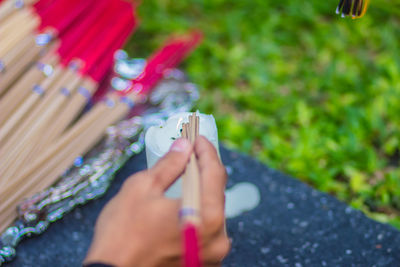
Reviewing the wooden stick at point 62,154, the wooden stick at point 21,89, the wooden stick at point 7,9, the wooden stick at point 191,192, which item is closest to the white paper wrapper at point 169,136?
the wooden stick at point 191,192

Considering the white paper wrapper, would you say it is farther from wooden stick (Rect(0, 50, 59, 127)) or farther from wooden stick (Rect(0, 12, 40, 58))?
wooden stick (Rect(0, 12, 40, 58))

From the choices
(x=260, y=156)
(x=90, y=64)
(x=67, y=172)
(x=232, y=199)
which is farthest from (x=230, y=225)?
(x=90, y=64)

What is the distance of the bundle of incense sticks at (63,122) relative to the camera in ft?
4.76

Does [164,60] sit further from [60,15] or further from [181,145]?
[181,145]

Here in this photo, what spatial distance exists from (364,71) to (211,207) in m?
1.68

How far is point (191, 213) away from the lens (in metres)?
0.71

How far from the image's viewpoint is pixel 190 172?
2.75ft

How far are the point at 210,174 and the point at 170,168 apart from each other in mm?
83

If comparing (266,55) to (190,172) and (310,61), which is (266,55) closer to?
(310,61)

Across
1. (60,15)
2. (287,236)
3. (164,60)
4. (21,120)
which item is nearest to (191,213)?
(287,236)

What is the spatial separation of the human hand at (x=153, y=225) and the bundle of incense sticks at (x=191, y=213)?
28 millimetres

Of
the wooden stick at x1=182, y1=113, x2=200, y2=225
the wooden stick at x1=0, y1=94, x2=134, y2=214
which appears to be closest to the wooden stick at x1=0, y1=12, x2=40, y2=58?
the wooden stick at x1=0, y1=94, x2=134, y2=214

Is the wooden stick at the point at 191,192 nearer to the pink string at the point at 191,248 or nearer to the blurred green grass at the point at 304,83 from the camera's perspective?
the pink string at the point at 191,248

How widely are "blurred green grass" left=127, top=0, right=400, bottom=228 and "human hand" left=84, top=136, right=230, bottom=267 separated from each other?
0.99 m
